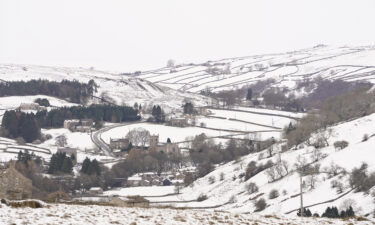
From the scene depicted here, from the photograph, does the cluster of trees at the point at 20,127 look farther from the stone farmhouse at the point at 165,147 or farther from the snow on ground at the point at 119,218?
the snow on ground at the point at 119,218

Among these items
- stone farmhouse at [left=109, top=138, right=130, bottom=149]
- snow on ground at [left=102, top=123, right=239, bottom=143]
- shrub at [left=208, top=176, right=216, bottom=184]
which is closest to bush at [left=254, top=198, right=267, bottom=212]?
shrub at [left=208, top=176, right=216, bottom=184]

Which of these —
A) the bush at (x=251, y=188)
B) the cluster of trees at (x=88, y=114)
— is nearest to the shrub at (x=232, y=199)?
the bush at (x=251, y=188)

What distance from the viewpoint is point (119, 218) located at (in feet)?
72.1

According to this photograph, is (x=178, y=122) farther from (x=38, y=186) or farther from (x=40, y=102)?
(x=38, y=186)

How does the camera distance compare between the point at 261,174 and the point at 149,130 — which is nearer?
the point at 261,174

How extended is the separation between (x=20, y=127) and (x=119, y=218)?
14064cm

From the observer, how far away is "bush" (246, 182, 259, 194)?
3457 inches

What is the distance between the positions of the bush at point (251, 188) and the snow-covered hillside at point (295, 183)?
0.51m

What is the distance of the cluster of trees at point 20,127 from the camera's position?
154 meters

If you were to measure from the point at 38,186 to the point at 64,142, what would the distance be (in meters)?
48.9

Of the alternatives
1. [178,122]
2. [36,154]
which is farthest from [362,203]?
[178,122]

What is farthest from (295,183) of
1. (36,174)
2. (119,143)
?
(119,143)

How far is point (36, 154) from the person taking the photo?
13188 centimetres

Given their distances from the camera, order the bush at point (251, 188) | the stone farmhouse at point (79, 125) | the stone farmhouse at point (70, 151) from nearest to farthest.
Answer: the bush at point (251, 188) → the stone farmhouse at point (70, 151) → the stone farmhouse at point (79, 125)
